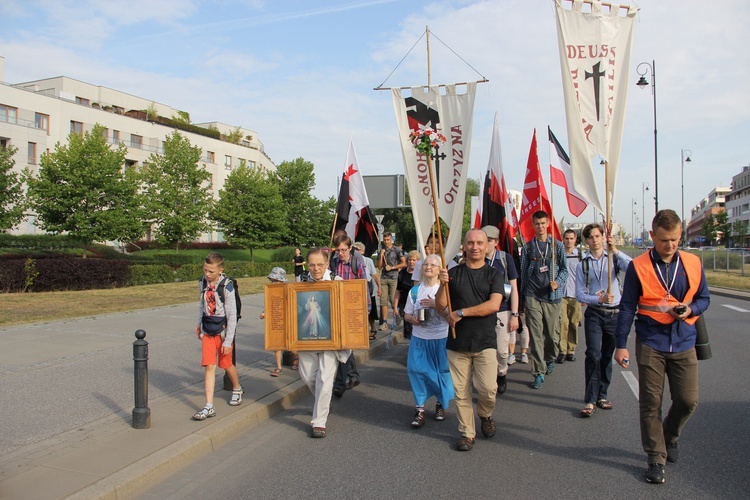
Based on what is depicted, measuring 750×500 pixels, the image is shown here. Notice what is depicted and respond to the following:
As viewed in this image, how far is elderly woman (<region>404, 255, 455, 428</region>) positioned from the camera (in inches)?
231

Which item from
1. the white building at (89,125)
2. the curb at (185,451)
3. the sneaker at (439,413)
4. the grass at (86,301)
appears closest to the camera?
the curb at (185,451)

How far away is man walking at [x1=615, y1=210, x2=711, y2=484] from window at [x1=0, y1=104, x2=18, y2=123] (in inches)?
1924

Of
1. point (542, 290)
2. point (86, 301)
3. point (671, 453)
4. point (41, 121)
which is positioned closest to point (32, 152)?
point (41, 121)

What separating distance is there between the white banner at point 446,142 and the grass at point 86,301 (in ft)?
29.4

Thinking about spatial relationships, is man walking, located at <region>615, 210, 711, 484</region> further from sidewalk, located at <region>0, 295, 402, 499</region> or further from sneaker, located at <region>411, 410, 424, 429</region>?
sidewalk, located at <region>0, 295, 402, 499</region>

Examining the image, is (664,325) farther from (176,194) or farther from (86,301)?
(176,194)

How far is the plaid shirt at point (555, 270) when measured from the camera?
24.4 ft

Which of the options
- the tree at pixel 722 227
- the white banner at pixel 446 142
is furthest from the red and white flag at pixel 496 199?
the tree at pixel 722 227

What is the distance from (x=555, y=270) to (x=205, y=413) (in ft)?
14.6

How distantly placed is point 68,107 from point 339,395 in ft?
164

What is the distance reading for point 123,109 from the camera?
60.4 meters

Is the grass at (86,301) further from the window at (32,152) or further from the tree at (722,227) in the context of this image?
the tree at (722,227)

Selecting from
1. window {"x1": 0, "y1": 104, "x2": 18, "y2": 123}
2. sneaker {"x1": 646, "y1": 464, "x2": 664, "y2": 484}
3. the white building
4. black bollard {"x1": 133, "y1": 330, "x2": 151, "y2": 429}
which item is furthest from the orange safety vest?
window {"x1": 0, "y1": 104, "x2": 18, "y2": 123}

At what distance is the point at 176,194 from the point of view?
4278 centimetres
